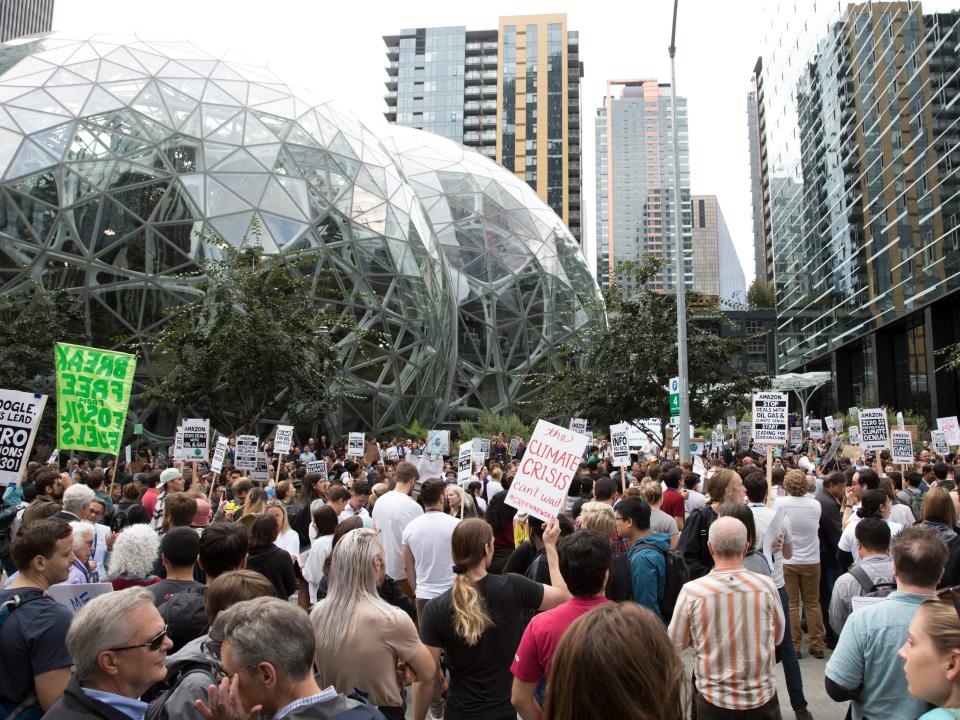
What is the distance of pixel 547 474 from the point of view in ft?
20.5

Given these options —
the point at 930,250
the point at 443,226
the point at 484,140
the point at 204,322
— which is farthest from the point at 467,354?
the point at 484,140

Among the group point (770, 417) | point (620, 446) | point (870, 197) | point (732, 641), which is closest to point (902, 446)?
point (770, 417)

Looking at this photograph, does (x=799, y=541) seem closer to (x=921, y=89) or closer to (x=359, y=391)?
(x=359, y=391)

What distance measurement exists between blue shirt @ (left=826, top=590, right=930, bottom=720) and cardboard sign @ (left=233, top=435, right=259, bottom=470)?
12466 mm

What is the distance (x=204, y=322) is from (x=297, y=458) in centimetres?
491

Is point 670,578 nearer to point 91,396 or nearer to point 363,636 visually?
point 363,636

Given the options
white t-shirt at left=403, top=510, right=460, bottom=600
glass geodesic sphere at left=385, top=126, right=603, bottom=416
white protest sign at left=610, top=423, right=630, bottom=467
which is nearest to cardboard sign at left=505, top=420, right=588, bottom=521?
white t-shirt at left=403, top=510, right=460, bottom=600

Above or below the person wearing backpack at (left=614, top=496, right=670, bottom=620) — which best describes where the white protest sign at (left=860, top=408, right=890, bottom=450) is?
above

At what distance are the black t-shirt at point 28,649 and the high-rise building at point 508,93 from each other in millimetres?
95728

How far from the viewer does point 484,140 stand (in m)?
103

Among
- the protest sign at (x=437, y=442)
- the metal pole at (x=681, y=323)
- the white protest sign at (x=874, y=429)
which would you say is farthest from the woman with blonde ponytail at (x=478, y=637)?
the protest sign at (x=437, y=442)

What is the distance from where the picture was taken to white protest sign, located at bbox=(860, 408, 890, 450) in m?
13.9

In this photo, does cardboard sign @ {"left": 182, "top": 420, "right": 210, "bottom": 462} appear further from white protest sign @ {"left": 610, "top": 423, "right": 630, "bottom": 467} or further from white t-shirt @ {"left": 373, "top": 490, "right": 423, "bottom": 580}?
white t-shirt @ {"left": 373, "top": 490, "right": 423, "bottom": 580}

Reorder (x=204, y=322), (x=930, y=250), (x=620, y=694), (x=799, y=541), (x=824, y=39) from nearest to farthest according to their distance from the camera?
(x=620, y=694) → (x=799, y=541) → (x=204, y=322) → (x=930, y=250) → (x=824, y=39)
